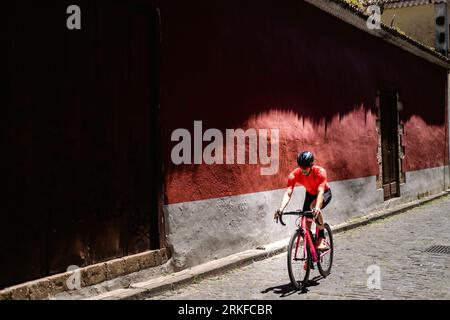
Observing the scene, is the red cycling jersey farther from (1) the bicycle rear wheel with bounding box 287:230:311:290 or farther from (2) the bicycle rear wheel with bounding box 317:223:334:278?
(1) the bicycle rear wheel with bounding box 287:230:311:290

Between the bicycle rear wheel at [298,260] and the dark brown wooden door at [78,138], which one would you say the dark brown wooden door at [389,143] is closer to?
the bicycle rear wheel at [298,260]

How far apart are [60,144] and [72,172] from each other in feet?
1.04

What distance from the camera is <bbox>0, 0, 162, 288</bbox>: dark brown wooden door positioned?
15.6 feet

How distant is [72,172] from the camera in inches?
208

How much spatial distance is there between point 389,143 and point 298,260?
8.91 m

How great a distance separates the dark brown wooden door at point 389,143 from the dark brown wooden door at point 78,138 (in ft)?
29.0

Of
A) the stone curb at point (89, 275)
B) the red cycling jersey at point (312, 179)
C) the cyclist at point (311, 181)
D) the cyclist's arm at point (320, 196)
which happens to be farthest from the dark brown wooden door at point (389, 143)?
the stone curb at point (89, 275)

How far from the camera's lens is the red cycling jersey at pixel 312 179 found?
20.7 ft


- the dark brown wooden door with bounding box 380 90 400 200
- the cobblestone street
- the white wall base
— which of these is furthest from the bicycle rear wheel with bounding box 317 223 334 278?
the dark brown wooden door with bounding box 380 90 400 200

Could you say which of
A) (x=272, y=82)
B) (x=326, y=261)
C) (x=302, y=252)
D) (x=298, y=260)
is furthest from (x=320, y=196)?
(x=272, y=82)

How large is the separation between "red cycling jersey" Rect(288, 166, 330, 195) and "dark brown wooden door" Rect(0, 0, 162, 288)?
1623 mm

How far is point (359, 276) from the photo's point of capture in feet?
21.3
